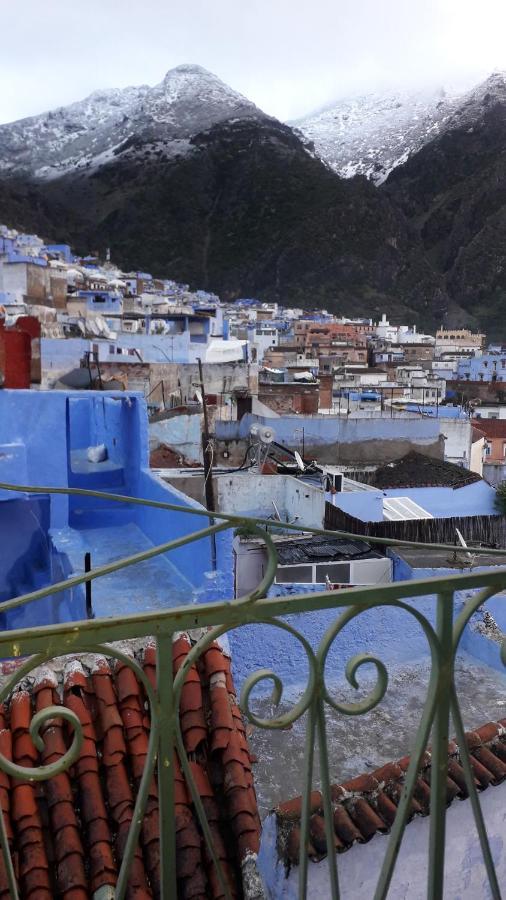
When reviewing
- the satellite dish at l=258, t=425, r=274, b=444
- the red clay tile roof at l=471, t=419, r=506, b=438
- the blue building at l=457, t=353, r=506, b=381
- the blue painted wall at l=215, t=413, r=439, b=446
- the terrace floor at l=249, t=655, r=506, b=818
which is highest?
the blue building at l=457, t=353, r=506, b=381

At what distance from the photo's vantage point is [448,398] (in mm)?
42312

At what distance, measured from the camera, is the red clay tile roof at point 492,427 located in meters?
29.9

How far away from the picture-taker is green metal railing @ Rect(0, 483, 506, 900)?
129cm

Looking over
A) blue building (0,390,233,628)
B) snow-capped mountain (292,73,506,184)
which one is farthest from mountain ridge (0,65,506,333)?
blue building (0,390,233,628)

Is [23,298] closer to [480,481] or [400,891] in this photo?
[480,481]

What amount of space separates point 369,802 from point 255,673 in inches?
57.9

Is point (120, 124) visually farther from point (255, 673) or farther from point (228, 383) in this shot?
point (255, 673)

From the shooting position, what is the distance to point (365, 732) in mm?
4695

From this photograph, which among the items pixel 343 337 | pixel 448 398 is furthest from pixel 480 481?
pixel 343 337

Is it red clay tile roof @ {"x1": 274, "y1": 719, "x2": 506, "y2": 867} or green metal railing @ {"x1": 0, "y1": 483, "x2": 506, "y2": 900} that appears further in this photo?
red clay tile roof @ {"x1": 274, "y1": 719, "x2": 506, "y2": 867}

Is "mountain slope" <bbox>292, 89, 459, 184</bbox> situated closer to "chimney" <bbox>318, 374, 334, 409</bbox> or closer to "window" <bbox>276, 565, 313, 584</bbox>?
"chimney" <bbox>318, 374, 334, 409</bbox>

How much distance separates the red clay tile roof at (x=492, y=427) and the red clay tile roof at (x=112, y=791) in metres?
28.8

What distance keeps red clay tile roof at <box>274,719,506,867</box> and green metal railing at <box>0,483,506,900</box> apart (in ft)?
2.19

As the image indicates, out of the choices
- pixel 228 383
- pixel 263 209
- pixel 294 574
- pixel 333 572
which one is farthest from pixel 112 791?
pixel 263 209
